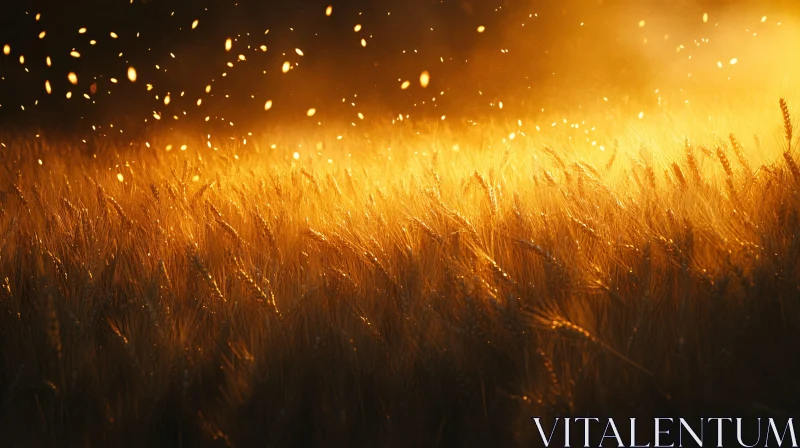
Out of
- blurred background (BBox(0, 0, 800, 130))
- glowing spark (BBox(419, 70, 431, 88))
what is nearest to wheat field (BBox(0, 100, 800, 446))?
blurred background (BBox(0, 0, 800, 130))

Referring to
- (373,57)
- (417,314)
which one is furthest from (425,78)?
(417,314)

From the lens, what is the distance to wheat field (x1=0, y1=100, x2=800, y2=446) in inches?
39.4

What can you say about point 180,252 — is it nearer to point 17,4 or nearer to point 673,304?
point 673,304

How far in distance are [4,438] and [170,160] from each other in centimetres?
204

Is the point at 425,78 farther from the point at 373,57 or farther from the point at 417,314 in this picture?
the point at 417,314

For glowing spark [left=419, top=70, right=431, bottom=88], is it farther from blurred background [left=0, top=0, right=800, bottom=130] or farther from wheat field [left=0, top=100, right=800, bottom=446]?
wheat field [left=0, top=100, right=800, bottom=446]

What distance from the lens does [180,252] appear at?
1.57 metres

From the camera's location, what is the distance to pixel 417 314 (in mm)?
1203

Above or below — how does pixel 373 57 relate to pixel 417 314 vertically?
above

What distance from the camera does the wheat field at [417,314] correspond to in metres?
1.00

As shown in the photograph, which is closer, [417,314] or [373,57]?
[417,314]

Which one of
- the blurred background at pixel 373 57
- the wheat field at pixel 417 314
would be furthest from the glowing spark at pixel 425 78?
the wheat field at pixel 417 314

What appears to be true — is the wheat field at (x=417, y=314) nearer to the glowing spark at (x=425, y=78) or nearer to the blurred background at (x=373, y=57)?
the blurred background at (x=373, y=57)

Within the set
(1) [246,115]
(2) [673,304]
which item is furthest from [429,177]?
(1) [246,115]
